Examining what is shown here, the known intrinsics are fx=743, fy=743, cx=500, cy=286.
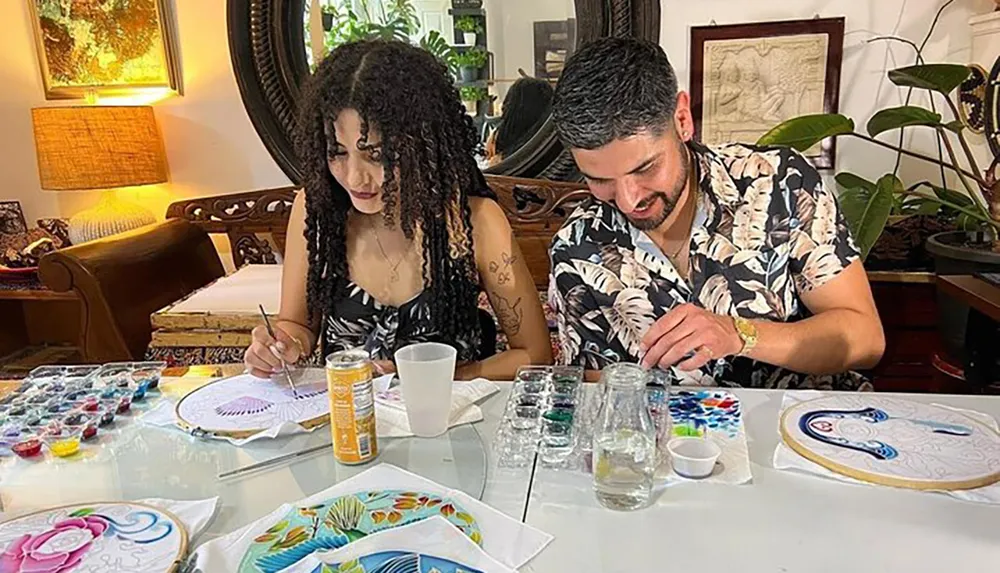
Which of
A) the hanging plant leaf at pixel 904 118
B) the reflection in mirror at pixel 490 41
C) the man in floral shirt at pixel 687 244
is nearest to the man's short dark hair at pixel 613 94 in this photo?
the man in floral shirt at pixel 687 244

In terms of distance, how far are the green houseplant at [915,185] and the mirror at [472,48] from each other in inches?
25.9

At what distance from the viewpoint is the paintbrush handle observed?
932 mm

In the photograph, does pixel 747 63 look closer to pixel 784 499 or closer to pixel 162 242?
pixel 784 499

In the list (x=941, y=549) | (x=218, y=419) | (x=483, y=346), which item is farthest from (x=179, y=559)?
(x=483, y=346)

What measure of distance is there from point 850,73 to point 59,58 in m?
2.84

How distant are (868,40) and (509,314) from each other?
158 centimetres

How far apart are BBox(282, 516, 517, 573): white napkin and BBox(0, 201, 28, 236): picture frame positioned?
2.92 meters

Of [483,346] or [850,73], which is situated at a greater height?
[850,73]

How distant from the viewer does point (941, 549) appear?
72 centimetres

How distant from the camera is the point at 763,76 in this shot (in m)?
2.32

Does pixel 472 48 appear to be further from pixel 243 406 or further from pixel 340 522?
pixel 340 522

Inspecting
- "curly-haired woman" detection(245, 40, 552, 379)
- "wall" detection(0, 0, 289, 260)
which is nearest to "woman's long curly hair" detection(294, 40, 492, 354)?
"curly-haired woman" detection(245, 40, 552, 379)

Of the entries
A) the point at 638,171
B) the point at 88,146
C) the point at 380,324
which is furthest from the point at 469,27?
the point at 638,171

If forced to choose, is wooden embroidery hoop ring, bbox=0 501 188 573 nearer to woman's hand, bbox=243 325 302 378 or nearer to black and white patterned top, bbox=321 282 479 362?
woman's hand, bbox=243 325 302 378
